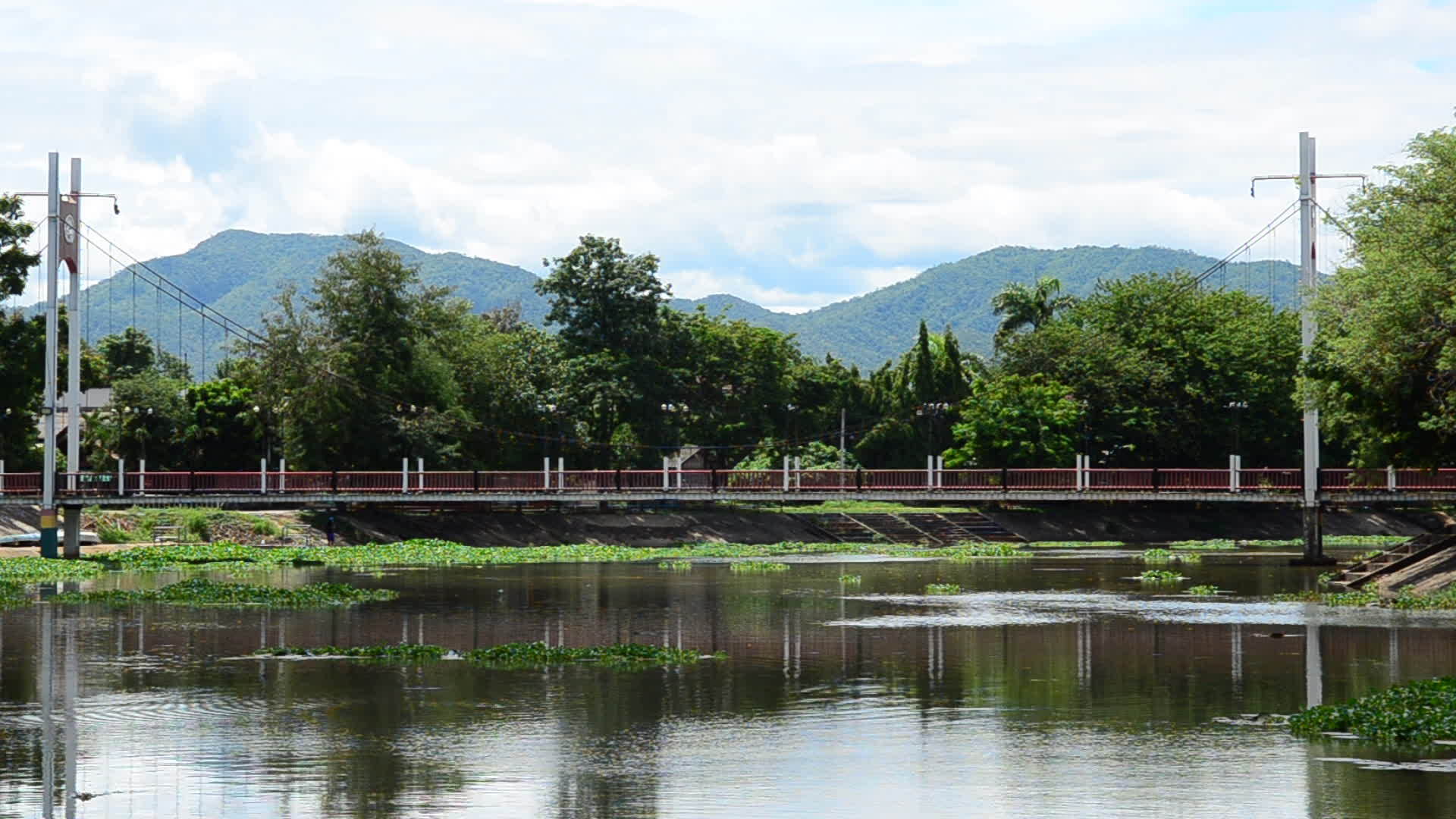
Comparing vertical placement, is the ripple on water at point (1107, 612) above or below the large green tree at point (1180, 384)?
below

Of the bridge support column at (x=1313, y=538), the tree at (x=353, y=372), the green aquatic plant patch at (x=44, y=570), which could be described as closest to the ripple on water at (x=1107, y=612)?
the bridge support column at (x=1313, y=538)

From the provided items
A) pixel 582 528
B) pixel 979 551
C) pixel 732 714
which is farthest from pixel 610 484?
pixel 732 714

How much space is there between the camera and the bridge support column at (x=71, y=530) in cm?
6450

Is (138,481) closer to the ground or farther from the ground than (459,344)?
closer to the ground

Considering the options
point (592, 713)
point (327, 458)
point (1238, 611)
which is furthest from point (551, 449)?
point (592, 713)

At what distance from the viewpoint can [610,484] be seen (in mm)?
83000

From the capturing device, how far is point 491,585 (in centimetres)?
5138

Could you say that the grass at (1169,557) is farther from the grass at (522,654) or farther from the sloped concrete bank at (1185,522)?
the grass at (522,654)

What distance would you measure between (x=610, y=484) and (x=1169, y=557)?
27.0 meters

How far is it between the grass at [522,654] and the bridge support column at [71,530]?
3689 centimetres

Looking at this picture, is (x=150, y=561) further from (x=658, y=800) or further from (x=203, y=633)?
(x=658, y=800)

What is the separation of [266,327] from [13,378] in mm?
12660

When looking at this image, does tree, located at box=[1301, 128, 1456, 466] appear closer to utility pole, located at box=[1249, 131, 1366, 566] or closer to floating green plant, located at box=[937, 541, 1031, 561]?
utility pole, located at box=[1249, 131, 1366, 566]

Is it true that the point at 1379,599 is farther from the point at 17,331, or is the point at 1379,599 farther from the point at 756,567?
the point at 17,331
